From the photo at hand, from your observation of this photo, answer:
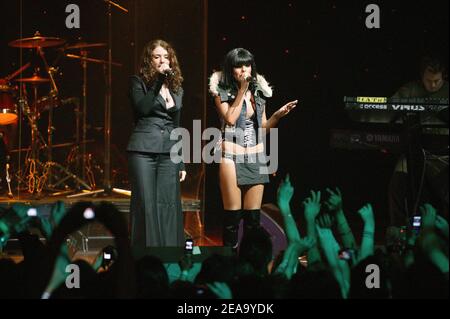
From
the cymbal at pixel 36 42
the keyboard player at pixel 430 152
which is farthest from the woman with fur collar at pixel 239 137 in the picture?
the cymbal at pixel 36 42

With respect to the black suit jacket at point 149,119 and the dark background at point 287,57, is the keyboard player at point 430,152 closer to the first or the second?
the dark background at point 287,57

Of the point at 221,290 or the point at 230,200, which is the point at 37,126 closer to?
the point at 230,200

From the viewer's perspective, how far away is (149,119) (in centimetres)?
519

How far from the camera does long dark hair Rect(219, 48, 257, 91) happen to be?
16.8 feet

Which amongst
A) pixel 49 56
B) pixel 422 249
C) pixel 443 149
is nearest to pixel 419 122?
pixel 443 149

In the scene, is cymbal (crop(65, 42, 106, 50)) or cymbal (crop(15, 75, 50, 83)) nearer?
cymbal (crop(65, 42, 106, 50))

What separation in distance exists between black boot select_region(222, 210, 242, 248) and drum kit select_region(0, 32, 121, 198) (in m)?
2.32

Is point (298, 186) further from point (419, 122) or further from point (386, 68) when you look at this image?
point (419, 122)

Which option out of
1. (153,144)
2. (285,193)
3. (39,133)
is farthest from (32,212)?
(39,133)

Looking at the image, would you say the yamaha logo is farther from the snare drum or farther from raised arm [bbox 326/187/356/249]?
the snare drum

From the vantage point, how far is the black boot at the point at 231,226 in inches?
204

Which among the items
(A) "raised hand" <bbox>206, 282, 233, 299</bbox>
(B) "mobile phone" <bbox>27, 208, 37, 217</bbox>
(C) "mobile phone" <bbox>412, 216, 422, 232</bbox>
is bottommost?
(C) "mobile phone" <bbox>412, 216, 422, 232</bbox>

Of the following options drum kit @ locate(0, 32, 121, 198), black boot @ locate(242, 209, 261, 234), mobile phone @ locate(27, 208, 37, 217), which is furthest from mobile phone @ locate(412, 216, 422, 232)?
drum kit @ locate(0, 32, 121, 198)
